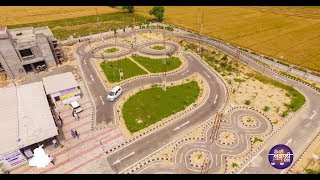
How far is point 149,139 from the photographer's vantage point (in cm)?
5388

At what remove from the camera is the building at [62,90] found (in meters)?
63.8

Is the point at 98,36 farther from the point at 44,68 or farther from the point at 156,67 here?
the point at 156,67

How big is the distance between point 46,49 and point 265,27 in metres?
106

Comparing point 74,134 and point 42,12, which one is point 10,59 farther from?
point 42,12

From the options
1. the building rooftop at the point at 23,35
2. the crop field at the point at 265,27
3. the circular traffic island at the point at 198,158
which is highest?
the building rooftop at the point at 23,35

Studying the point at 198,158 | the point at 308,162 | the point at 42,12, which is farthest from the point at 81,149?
the point at 42,12

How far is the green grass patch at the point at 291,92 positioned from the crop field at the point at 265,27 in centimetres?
1912

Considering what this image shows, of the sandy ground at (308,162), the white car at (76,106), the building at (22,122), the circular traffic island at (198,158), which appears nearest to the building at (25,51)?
the building at (22,122)

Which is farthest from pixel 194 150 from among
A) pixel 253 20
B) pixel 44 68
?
pixel 253 20

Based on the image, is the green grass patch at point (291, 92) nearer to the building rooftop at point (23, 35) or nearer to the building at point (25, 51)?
the building at point (25, 51)

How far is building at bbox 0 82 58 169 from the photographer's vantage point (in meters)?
46.5

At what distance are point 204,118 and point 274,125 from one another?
17313mm

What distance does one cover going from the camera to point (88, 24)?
430ft

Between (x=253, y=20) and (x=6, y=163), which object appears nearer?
(x=6, y=163)
